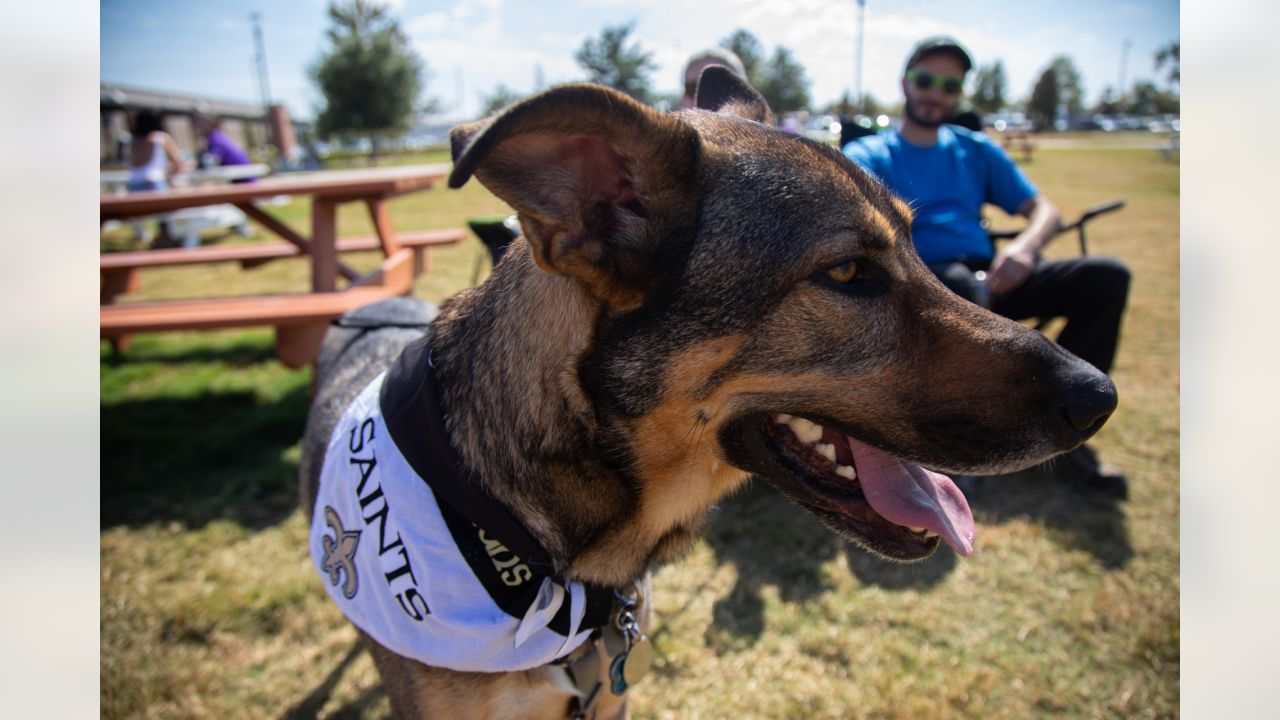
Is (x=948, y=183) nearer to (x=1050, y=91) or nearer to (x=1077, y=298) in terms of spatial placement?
(x=1077, y=298)

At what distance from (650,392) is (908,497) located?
0.77 metres

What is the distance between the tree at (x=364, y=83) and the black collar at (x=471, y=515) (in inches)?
1943

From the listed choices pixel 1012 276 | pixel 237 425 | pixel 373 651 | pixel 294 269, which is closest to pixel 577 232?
pixel 373 651

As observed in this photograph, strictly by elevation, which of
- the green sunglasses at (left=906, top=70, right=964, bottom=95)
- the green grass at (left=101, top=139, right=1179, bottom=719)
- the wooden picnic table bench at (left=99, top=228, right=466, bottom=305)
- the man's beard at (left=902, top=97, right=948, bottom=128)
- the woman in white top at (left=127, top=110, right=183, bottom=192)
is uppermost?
the woman in white top at (left=127, top=110, right=183, bottom=192)

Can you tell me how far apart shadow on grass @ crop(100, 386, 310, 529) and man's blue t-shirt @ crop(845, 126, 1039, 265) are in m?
4.53

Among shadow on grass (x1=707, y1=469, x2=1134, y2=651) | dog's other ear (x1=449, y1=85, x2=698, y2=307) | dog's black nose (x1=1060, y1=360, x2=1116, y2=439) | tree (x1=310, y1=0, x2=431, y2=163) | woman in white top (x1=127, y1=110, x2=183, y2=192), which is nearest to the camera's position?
dog's other ear (x1=449, y1=85, x2=698, y2=307)

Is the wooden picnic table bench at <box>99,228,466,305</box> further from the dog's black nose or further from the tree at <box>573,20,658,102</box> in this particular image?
the tree at <box>573,20,658,102</box>

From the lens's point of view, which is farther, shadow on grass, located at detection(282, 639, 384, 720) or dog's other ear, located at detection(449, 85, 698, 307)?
shadow on grass, located at detection(282, 639, 384, 720)

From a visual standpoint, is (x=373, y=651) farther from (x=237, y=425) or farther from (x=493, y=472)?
(x=237, y=425)

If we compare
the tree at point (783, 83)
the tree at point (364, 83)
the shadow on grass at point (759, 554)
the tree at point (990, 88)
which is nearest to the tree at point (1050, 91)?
the tree at point (990, 88)

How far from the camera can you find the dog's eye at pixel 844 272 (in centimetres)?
171

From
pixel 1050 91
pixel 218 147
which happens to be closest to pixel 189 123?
pixel 218 147

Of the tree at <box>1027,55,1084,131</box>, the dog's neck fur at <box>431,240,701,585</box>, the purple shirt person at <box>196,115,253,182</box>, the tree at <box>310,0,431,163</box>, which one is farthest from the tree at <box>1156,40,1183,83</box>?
the tree at <box>1027,55,1084,131</box>

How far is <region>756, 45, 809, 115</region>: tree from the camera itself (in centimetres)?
5656
